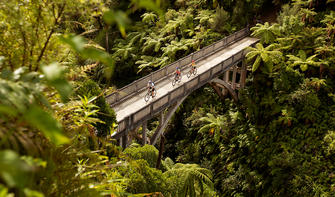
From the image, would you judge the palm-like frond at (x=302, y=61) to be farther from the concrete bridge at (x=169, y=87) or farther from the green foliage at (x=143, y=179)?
the green foliage at (x=143, y=179)

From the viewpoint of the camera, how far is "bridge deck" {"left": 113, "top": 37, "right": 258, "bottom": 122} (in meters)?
13.8

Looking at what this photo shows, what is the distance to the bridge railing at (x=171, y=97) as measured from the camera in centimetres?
1212

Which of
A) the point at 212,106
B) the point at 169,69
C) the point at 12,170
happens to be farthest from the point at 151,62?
the point at 12,170

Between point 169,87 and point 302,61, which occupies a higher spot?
point 302,61

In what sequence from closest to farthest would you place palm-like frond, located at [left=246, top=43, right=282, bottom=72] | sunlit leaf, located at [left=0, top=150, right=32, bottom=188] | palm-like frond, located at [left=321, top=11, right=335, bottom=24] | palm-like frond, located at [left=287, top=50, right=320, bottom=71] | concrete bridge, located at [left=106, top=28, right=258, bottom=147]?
1. sunlit leaf, located at [left=0, top=150, right=32, bottom=188]
2. concrete bridge, located at [left=106, top=28, right=258, bottom=147]
3. palm-like frond, located at [left=287, top=50, right=320, bottom=71]
4. palm-like frond, located at [left=246, top=43, right=282, bottom=72]
5. palm-like frond, located at [left=321, top=11, right=335, bottom=24]

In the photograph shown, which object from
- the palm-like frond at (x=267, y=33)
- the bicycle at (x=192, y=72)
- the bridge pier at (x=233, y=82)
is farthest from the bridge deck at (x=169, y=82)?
the bridge pier at (x=233, y=82)

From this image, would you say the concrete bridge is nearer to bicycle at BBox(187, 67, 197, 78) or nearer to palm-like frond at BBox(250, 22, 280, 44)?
bicycle at BBox(187, 67, 197, 78)

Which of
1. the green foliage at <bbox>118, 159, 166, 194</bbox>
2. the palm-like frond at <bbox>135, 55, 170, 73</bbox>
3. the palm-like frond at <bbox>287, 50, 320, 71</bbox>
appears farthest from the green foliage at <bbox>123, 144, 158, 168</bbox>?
the palm-like frond at <bbox>135, 55, 170, 73</bbox>

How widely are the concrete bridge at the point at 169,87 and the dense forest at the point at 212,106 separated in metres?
0.92

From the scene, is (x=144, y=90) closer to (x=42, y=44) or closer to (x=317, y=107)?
(x=317, y=107)

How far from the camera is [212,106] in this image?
22.5 metres

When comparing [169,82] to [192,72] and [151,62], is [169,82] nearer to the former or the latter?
[192,72]

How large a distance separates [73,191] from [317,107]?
17.6 metres

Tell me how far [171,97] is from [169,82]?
2.17m
